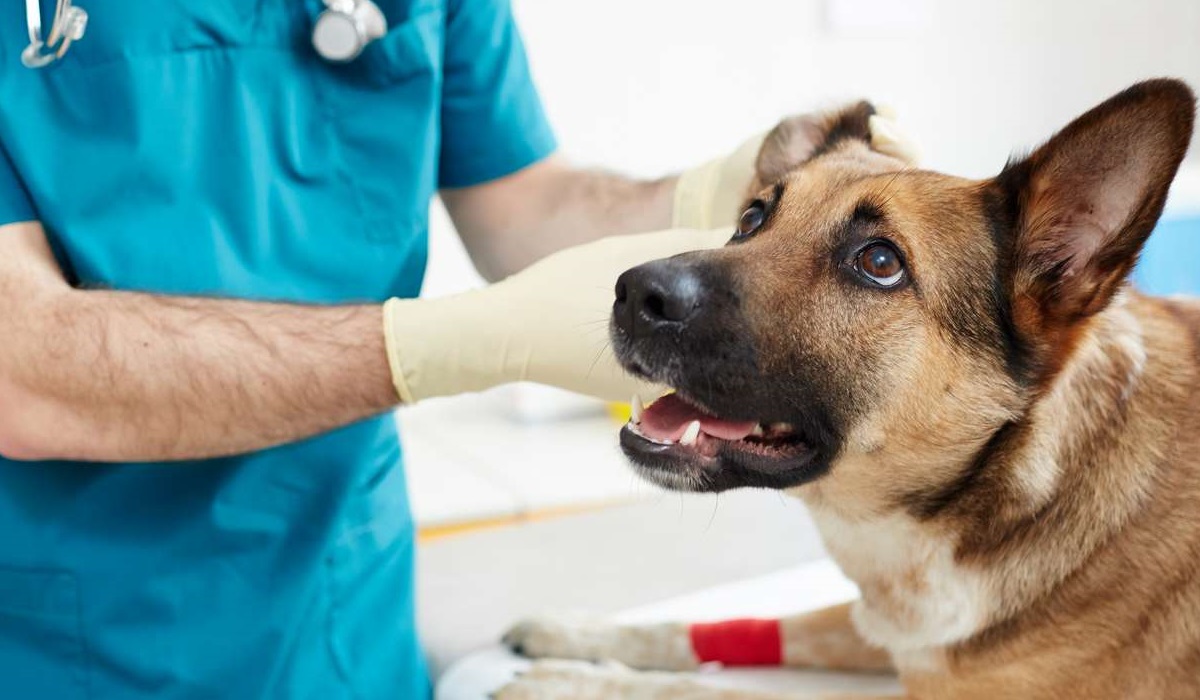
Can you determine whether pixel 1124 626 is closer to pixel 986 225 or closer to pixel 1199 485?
pixel 1199 485

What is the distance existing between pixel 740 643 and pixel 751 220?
0.68 meters

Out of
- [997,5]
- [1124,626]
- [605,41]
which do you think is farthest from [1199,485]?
[997,5]

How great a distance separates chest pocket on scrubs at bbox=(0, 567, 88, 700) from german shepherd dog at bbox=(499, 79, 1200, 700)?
85 cm

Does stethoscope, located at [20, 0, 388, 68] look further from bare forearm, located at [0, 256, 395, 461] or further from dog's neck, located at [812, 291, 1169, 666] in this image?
dog's neck, located at [812, 291, 1169, 666]

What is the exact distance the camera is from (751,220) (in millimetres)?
1594

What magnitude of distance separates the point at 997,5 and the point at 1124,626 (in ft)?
14.4

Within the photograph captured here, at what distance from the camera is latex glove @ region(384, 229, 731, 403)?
59.4 inches

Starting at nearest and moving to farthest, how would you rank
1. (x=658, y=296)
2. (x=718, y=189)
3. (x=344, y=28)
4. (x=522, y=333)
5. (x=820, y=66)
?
(x=658, y=296) < (x=522, y=333) < (x=344, y=28) < (x=718, y=189) < (x=820, y=66)

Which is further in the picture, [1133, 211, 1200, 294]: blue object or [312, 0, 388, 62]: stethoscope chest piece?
[1133, 211, 1200, 294]: blue object

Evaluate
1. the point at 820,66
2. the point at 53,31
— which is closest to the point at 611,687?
the point at 53,31

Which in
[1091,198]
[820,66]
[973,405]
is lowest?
[820,66]

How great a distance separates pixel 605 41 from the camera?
14.4 ft

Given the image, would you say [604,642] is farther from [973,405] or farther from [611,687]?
[973,405]

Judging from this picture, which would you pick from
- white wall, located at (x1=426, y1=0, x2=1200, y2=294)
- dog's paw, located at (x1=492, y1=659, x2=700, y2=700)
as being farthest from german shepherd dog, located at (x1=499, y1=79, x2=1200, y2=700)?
white wall, located at (x1=426, y1=0, x2=1200, y2=294)
